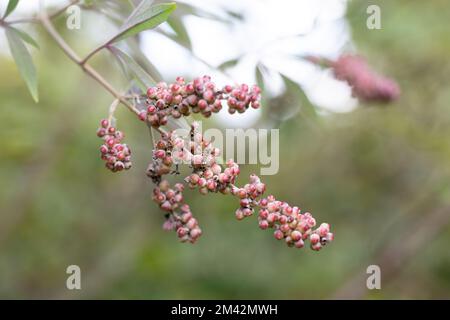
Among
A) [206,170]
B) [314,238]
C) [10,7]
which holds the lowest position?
[314,238]

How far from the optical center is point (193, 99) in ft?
3.25

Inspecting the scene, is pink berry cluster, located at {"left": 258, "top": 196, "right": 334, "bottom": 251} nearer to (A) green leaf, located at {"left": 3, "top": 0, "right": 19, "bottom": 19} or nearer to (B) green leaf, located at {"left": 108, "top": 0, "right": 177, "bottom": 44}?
(B) green leaf, located at {"left": 108, "top": 0, "right": 177, "bottom": 44}

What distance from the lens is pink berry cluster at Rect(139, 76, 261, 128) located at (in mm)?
987

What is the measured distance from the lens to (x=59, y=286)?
319 cm

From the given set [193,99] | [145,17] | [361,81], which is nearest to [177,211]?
[193,99]

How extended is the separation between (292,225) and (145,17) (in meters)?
0.45

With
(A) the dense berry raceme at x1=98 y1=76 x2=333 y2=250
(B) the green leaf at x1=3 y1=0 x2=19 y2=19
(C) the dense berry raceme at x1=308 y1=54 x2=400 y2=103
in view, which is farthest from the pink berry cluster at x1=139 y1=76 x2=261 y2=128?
(C) the dense berry raceme at x1=308 y1=54 x2=400 y2=103

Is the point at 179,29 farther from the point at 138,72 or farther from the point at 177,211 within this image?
the point at 177,211

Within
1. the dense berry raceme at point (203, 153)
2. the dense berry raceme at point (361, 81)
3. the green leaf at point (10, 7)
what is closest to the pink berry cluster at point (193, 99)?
the dense berry raceme at point (203, 153)

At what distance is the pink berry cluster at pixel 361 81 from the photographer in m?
1.93
